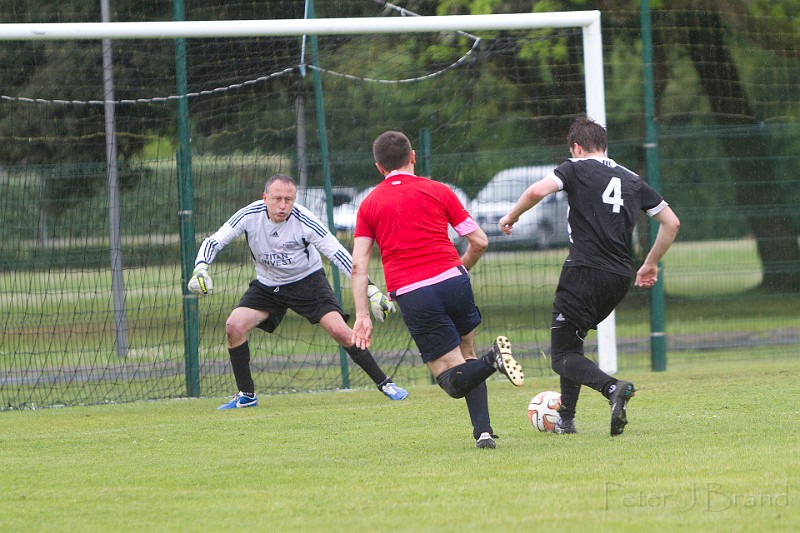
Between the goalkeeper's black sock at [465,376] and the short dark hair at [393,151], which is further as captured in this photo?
the short dark hair at [393,151]

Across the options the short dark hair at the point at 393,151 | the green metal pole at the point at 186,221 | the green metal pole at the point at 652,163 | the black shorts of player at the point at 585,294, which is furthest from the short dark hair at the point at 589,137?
the green metal pole at the point at 186,221

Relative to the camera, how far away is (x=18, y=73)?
39.5 feet

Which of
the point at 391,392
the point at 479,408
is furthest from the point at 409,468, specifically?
the point at 391,392

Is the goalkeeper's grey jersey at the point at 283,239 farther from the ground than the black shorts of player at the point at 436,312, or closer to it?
farther from the ground

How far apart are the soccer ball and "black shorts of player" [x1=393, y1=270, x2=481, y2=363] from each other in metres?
0.96

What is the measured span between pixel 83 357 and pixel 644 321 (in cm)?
604

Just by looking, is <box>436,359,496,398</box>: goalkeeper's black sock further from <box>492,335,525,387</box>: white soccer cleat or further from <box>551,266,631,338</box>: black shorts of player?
<box>551,266,631,338</box>: black shorts of player

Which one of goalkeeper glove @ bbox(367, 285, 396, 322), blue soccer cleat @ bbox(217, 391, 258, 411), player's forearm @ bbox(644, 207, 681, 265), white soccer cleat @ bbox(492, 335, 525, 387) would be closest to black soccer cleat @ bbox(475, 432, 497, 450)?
white soccer cleat @ bbox(492, 335, 525, 387)

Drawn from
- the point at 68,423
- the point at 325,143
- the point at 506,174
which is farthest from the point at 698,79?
the point at 68,423

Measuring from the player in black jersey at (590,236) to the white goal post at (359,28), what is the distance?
11.6 feet

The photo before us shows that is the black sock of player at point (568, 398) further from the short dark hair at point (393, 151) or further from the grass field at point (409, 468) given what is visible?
the short dark hair at point (393, 151)

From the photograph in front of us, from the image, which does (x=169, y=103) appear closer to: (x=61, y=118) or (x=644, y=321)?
(x=61, y=118)

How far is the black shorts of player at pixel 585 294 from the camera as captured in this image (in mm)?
6602

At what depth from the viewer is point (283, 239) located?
9.09 m
